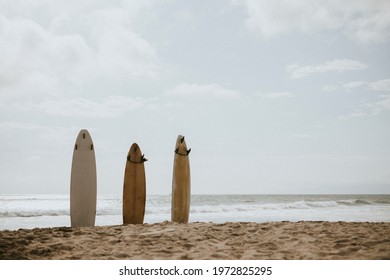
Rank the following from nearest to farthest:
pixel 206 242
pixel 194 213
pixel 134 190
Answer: pixel 206 242 < pixel 134 190 < pixel 194 213

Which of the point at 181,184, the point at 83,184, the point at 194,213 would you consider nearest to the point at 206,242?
the point at 181,184

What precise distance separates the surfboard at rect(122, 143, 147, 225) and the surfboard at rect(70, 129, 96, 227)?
36 centimetres

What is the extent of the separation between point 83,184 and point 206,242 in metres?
2.01

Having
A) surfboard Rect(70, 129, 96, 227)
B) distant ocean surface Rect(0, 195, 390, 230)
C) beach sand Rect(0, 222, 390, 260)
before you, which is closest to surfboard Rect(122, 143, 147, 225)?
surfboard Rect(70, 129, 96, 227)

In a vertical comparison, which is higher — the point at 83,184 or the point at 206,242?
the point at 83,184

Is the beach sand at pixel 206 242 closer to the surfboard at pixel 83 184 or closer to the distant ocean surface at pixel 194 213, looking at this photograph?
the surfboard at pixel 83 184

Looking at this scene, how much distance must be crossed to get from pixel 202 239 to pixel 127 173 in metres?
1.76

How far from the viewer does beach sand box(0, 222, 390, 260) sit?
2564 millimetres

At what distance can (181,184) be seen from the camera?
4562 millimetres

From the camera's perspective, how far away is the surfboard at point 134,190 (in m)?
4.48

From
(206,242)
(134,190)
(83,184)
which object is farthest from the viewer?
(134,190)

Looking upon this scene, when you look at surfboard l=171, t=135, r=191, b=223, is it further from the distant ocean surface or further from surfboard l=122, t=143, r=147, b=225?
the distant ocean surface

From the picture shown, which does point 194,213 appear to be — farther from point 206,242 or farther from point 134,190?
point 206,242
